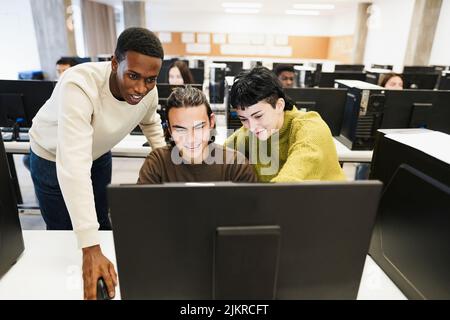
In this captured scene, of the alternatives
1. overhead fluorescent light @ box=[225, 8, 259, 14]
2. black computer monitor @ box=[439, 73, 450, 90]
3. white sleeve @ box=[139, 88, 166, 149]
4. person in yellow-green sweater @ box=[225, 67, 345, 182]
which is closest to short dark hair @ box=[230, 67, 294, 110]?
person in yellow-green sweater @ box=[225, 67, 345, 182]

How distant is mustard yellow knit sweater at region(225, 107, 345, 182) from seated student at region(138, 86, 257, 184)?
0.10 m

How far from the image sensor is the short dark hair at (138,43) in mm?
937

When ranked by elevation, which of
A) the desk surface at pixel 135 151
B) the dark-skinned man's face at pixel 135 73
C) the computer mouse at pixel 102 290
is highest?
the dark-skinned man's face at pixel 135 73

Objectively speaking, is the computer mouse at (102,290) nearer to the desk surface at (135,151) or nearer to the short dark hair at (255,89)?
the short dark hair at (255,89)

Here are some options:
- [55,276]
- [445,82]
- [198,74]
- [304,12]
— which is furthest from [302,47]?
[55,276]

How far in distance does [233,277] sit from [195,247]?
86mm

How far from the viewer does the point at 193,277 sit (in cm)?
58

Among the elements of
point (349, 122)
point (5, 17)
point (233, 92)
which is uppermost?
point (5, 17)

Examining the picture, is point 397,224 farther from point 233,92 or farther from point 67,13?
point 67,13

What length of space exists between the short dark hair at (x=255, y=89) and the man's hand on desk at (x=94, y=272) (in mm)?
659

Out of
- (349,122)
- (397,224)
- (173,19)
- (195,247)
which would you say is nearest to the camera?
(195,247)

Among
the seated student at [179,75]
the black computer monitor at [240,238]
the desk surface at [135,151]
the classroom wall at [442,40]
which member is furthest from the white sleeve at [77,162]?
the classroom wall at [442,40]

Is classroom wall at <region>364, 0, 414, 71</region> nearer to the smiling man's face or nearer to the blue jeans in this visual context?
the smiling man's face

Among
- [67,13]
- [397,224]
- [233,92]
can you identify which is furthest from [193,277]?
[67,13]
